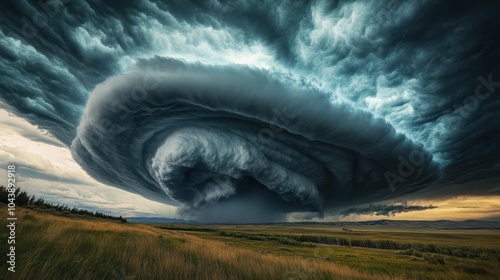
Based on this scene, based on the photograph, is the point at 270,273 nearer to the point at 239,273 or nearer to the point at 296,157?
the point at 239,273

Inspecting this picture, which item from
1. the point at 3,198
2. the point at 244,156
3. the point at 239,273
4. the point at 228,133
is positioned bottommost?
the point at 239,273

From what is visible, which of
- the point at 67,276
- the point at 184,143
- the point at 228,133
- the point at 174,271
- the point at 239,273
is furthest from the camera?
the point at 228,133

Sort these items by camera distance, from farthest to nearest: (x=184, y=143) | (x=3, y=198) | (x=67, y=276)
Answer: (x=184, y=143) < (x=3, y=198) < (x=67, y=276)

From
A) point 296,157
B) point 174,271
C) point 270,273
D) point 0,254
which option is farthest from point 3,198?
point 296,157

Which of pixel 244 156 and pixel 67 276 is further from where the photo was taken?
pixel 244 156

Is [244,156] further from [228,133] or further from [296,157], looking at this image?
[296,157]

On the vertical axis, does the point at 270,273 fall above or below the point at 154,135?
below

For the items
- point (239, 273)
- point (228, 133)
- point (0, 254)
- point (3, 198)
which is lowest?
point (239, 273)

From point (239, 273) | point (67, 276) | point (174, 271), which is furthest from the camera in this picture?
point (239, 273)

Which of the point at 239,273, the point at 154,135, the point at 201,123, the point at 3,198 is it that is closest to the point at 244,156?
the point at 201,123
